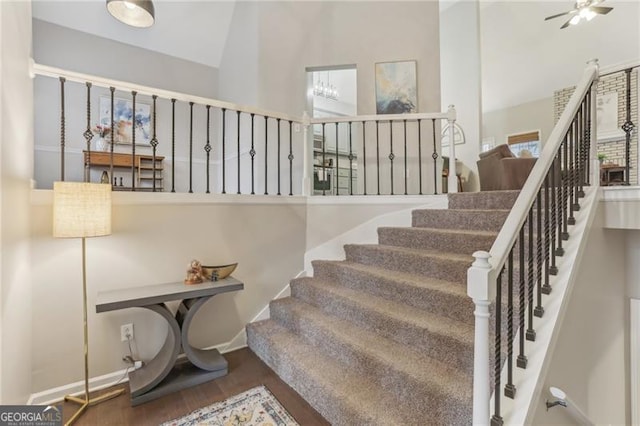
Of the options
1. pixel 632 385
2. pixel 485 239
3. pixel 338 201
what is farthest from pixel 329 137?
pixel 632 385

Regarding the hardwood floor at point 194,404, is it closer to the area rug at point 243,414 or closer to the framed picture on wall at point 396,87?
the area rug at point 243,414

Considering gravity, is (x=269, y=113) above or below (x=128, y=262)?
above

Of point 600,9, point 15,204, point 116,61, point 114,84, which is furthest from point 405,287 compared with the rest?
point 116,61

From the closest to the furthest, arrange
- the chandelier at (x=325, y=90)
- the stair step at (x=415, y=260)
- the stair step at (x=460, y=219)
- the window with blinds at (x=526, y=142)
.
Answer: the stair step at (x=415, y=260)
the stair step at (x=460, y=219)
the chandelier at (x=325, y=90)
the window with blinds at (x=526, y=142)

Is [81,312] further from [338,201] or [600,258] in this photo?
[600,258]

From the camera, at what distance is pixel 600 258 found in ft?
6.50

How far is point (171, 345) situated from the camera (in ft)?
7.40

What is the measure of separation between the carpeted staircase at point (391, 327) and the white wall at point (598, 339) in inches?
18.8

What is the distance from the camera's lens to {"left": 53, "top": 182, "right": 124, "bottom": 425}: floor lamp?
1820 millimetres

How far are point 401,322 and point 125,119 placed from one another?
5.27 m

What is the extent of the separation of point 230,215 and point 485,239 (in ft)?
7.03

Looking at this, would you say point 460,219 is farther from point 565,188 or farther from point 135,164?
point 135,164

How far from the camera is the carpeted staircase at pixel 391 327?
1.60m

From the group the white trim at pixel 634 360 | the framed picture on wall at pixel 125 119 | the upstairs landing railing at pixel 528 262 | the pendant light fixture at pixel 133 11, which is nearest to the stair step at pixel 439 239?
the upstairs landing railing at pixel 528 262
